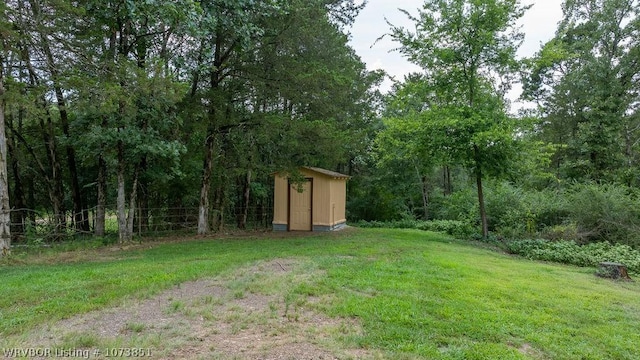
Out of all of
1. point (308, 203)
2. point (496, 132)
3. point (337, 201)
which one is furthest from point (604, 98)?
point (308, 203)

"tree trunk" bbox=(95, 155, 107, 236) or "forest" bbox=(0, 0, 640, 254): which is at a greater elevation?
"forest" bbox=(0, 0, 640, 254)

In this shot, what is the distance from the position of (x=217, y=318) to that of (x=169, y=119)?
7291mm

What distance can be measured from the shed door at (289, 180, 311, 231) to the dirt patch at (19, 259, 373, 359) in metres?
8.77

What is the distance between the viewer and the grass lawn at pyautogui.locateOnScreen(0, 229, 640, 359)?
3.27 meters

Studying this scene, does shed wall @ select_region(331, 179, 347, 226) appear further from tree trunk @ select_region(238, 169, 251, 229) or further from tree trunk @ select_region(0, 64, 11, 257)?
tree trunk @ select_region(0, 64, 11, 257)

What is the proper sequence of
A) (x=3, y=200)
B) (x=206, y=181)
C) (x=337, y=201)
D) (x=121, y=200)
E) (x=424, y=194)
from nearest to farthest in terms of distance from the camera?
(x=3, y=200) → (x=121, y=200) → (x=206, y=181) → (x=337, y=201) → (x=424, y=194)

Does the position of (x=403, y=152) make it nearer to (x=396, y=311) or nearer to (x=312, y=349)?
(x=396, y=311)

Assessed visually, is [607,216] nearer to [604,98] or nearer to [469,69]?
[469,69]

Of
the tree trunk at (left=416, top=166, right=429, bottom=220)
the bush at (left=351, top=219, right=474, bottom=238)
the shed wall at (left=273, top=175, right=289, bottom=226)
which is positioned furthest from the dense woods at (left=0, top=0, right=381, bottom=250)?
the tree trunk at (left=416, top=166, right=429, bottom=220)

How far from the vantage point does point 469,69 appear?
37.6ft

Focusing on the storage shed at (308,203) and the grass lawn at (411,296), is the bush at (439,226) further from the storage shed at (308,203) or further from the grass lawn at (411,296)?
the grass lawn at (411,296)

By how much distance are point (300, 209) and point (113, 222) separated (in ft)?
21.4

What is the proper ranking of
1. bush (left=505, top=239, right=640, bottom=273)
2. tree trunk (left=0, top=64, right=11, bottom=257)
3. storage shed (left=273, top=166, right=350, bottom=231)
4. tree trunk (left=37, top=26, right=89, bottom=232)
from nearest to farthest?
tree trunk (left=0, top=64, right=11, bottom=257), tree trunk (left=37, top=26, right=89, bottom=232), bush (left=505, top=239, right=640, bottom=273), storage shed (left=273, top=166, right=350, bottom=231)

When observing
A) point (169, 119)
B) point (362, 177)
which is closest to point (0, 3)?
point (169, 119)
